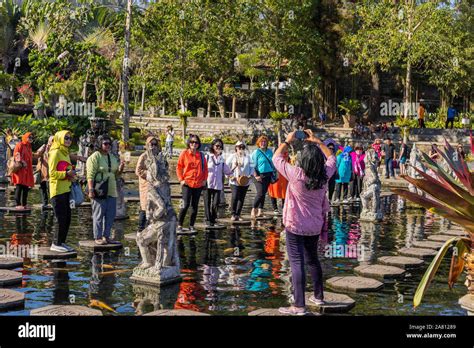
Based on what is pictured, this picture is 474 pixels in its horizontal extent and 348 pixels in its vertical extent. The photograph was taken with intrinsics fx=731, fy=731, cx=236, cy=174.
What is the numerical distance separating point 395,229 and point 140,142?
29.7 m

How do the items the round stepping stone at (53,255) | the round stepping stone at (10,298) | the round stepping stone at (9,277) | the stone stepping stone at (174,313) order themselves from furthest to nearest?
1. the round stepping stone at (53,255)
2. the round stepping stone at (9,277)
3. the round stepping stone at (10,298)
4. the stone stepping stone at (174,313)

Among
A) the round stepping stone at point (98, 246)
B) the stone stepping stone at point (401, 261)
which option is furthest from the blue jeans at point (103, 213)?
the stone stepping stone at point (401, 261)

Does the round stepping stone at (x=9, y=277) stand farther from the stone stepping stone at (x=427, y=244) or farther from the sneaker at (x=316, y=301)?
the stone stepping stone at (x=427, y=244)

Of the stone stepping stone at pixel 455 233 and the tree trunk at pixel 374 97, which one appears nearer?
the stone stepping stone at pixel 455 233

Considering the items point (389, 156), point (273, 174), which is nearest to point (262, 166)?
point (273, 174)

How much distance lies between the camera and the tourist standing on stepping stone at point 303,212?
7.88 meters

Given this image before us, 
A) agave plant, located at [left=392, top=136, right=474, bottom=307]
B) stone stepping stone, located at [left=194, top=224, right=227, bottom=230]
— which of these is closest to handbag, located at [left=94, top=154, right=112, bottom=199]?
stone stepping stone, located at [left=194, top=224, right=227, bottom=230]

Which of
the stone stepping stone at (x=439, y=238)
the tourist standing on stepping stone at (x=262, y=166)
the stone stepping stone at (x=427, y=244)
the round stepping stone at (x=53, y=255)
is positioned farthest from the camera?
the tourist standing on stepping stone at (x=262, y=166)

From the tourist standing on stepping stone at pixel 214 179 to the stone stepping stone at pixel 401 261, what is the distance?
4160 mm

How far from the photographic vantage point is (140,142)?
44125 millimetres

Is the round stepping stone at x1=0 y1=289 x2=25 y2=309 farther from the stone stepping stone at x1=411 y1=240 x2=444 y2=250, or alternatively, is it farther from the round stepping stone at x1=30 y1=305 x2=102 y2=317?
the stone stepping stone at x1=411 y1=240 x2=444 y2=250

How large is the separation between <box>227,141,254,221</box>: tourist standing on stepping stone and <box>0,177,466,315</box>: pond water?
0.68m

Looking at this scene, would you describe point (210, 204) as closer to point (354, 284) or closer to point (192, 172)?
point (192, 172)

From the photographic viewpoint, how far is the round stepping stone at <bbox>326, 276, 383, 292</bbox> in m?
9.49
